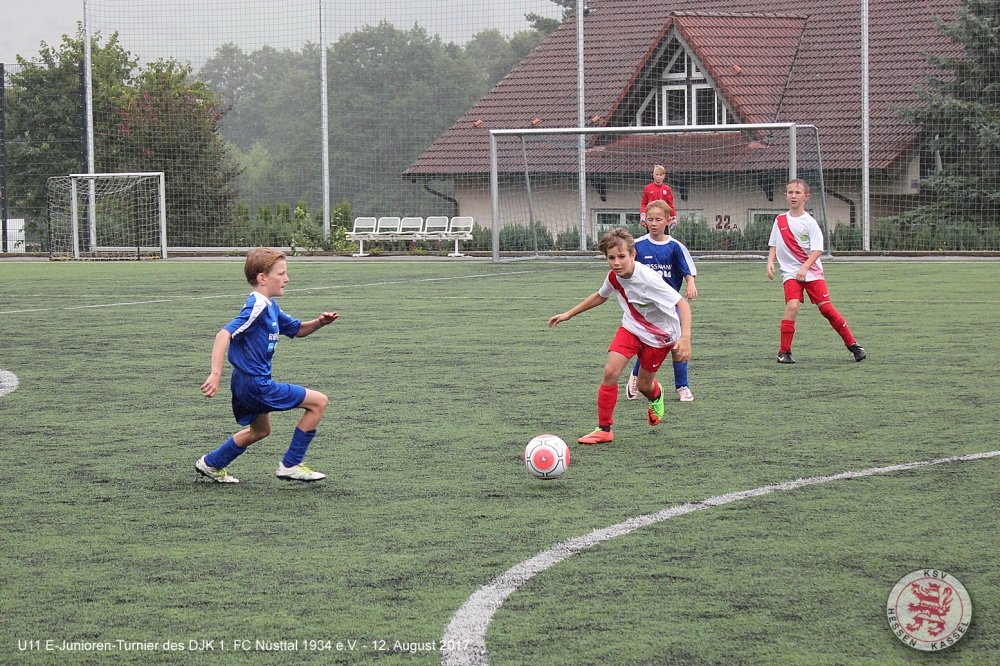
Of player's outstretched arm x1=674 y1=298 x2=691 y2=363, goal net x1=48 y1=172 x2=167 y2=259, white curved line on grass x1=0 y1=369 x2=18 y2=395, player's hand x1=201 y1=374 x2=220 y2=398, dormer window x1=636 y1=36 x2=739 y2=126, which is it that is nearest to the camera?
player's hand x1=201 y1=374 x2=220 y2=398

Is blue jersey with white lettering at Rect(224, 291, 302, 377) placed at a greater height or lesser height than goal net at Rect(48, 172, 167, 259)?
lesser

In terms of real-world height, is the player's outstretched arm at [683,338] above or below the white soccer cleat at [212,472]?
above

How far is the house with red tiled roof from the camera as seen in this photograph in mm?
30172

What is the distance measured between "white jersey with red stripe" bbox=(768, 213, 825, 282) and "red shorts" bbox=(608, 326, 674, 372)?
11.8 ft

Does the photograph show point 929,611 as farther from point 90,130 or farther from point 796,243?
point 90,130

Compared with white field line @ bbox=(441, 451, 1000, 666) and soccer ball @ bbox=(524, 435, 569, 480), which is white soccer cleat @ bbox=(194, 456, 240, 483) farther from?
white field line @ bbox=(441, 451, 1000, 666)

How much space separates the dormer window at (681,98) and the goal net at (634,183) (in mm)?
2577

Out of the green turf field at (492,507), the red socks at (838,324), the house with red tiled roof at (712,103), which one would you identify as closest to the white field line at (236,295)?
the green turf field at (492,507)

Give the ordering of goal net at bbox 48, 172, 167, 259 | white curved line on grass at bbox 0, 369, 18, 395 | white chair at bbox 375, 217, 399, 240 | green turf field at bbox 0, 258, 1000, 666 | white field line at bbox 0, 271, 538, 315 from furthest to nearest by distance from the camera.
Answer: goal net at bbox 48, 172, 167, 259 < white chair at bbox 375, 217, 399, 240 < white field line at bbox 0, 271, 538, 315 < white curved line on grass at bbox 0, 369, 18, 395 < green turf field at bbox 0, 258, 1000, 666

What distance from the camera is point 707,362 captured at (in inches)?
405

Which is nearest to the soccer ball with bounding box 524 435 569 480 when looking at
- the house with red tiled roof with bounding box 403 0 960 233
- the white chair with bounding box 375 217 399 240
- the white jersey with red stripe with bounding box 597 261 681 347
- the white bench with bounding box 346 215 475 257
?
the white jersey with red stripe with bounding box 597 261 681 347

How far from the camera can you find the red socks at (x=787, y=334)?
33.1 ft

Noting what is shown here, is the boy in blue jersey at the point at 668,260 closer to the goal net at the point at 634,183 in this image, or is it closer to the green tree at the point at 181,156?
the goal net at the point at 634,183

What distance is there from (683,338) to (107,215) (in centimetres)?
2912
